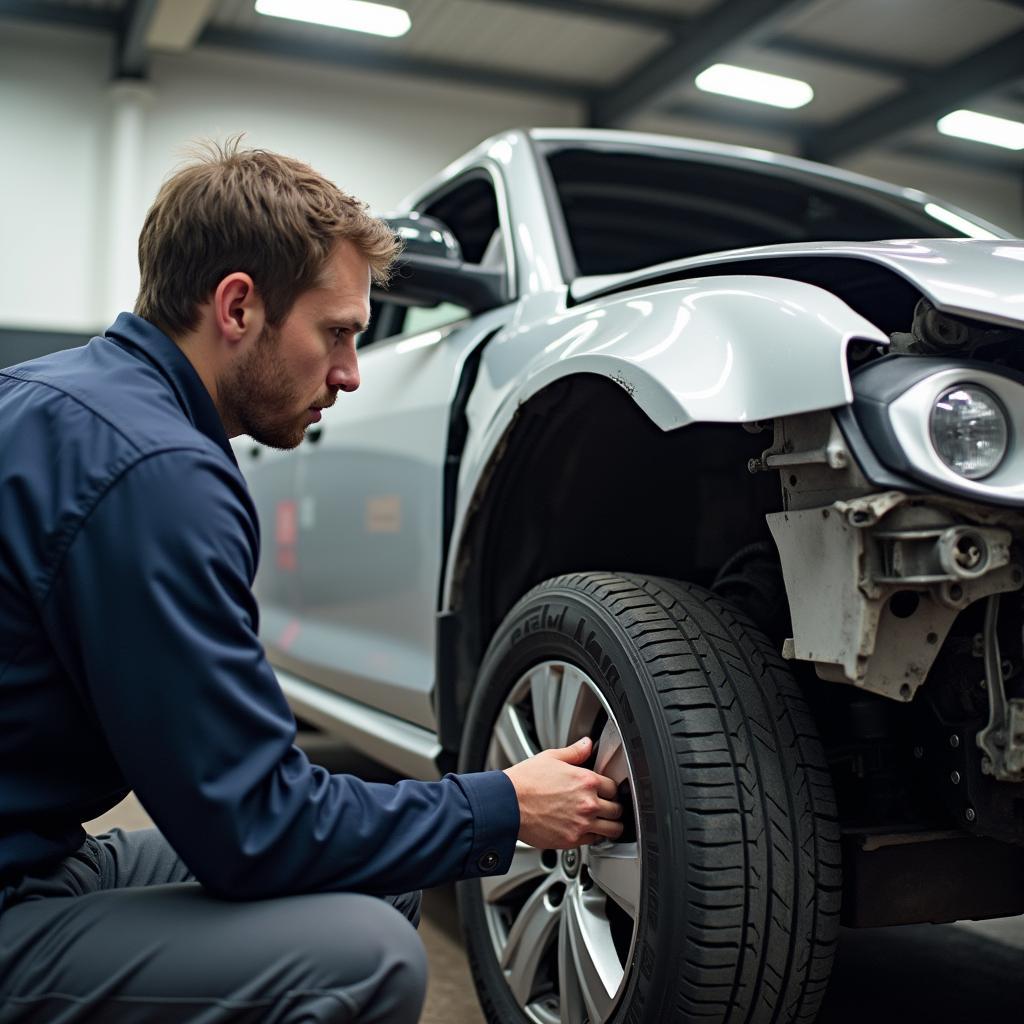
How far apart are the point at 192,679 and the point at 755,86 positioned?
31.8 ft

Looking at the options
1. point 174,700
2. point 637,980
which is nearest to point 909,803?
point 637,980

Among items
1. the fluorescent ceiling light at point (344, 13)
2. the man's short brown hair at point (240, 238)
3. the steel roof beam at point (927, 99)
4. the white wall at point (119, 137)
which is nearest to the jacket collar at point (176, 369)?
the man's short brown hair at point (240, 238)

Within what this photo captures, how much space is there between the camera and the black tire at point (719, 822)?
1245 millimetres

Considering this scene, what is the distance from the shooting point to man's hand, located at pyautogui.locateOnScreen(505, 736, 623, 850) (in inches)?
47.8

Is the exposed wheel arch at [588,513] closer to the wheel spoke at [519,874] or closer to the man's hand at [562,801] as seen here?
the wheel spoke at [519,874]

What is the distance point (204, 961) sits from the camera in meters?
1.02

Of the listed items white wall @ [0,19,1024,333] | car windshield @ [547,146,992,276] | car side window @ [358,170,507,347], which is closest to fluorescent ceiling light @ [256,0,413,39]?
white wall @ [0,19,1024,333]

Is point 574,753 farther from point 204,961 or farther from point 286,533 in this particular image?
point 286,533

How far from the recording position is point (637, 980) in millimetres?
1314

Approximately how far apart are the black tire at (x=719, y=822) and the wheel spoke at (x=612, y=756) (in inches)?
1.4

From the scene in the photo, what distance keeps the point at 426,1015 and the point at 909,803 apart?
882 mm

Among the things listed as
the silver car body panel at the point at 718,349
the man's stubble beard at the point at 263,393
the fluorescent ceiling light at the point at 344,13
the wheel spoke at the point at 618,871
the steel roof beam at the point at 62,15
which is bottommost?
the wheel spoke at the point at 618,871

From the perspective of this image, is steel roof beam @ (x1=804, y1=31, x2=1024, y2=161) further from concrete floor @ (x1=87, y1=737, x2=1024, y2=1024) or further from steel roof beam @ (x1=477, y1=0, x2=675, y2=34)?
concrete floor @ (x1=87, y1=737, x2=1024, y2=1024)

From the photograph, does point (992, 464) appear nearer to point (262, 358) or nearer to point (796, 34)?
point (262, 358)
